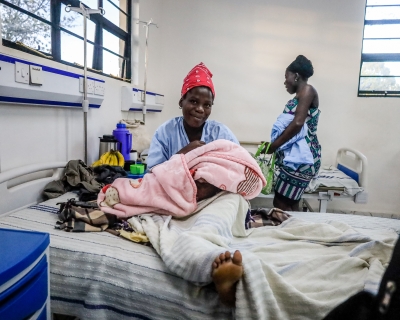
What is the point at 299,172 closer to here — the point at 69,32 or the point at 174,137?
the point at 174,137

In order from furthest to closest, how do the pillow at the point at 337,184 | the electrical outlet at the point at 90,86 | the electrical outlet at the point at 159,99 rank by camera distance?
1. the electrical outlet at the point at 159,99
2. the pillow at the point at 337,184
3. the electrical outlet at the point at 90,86

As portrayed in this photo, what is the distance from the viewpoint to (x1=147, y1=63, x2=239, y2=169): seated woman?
5.54 ft

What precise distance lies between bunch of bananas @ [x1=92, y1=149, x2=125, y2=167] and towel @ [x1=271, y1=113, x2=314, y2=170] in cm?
119

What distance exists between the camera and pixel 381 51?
3.44 metres

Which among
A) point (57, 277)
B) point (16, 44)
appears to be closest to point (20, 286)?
point (57, 277)

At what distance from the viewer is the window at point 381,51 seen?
339 cm

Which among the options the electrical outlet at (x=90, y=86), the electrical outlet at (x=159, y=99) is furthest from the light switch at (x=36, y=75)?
the electrical outlet at (x=159, y=99)

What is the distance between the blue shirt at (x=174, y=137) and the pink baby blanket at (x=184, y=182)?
329 mm

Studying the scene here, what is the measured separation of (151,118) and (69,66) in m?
1.67

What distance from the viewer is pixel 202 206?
4.32 feet

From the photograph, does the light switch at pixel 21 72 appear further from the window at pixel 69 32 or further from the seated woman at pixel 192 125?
the seated woman at pixel 192 125

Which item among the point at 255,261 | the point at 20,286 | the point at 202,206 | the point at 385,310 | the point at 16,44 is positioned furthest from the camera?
the point at 16,44

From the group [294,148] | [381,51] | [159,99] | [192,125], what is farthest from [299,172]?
[381,51]

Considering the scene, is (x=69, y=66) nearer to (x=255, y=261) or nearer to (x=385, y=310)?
(x=255, y=261)
